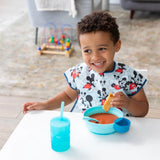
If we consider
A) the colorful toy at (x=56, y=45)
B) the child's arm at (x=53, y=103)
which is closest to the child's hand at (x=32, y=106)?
the child's arm at (x=53, y=103)

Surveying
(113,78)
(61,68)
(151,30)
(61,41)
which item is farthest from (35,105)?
(151,30)

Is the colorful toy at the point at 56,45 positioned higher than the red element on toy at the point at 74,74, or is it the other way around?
the red element on toy at the point at 74,74

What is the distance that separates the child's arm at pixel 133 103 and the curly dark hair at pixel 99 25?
0.79 feet

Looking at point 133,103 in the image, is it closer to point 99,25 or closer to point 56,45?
point 99,25

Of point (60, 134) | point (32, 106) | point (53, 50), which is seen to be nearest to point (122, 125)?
point (60, 134)

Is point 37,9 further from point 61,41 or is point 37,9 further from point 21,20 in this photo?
point 21,20

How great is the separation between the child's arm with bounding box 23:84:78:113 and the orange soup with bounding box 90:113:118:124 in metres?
0.23

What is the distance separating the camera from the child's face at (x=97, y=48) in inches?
35.7

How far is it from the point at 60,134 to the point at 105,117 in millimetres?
206

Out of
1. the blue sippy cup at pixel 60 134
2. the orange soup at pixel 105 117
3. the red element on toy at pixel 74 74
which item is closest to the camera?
the blue sippy cup at pixel 60 134

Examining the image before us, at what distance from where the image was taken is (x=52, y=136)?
725 millimetres

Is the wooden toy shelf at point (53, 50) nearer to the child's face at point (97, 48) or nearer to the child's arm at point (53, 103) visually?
the child's arm at point (53, 103)

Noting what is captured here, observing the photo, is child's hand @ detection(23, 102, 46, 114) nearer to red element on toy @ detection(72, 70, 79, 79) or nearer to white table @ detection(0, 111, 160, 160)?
white table @ detection(0, 111, 160, 160)

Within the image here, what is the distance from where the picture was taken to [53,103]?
3.46ft
